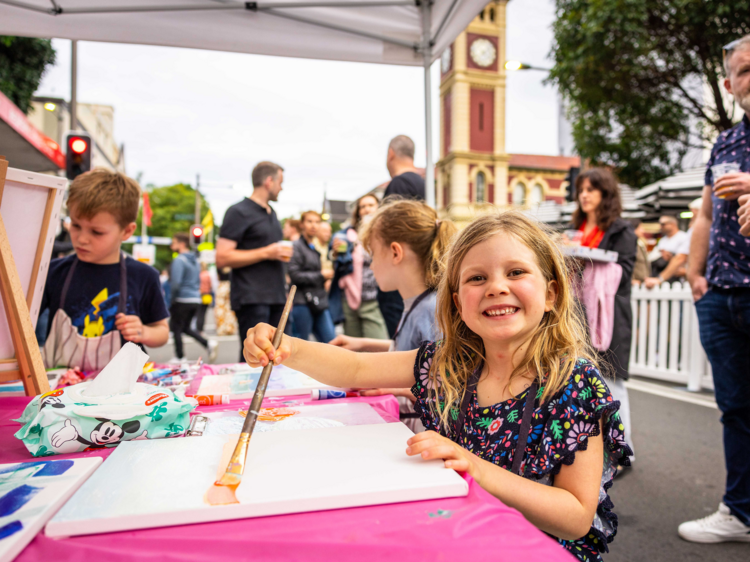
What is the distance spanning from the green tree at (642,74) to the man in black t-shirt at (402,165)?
8.87m

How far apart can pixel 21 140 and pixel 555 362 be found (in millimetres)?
2250

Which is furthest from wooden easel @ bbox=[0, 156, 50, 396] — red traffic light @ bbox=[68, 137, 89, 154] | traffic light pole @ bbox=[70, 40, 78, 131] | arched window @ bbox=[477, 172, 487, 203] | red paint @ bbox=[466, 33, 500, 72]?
red paint @ bbox=[466, 33, 500, 72]

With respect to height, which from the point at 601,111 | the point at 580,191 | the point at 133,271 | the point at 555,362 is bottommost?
the point at 555,362

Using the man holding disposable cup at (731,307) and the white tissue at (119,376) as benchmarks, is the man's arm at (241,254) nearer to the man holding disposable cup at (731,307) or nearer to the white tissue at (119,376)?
the white tissue at (119,376)

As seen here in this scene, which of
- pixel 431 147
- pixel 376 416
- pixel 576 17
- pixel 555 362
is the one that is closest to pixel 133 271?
pixel 376 416

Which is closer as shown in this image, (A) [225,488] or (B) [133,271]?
(A) [225,488]

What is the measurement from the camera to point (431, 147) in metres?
3.78

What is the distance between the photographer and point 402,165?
12.6ft

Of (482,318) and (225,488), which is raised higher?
(482,318)

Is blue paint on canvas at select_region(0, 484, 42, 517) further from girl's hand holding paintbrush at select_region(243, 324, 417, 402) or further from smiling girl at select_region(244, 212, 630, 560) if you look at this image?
girl's hand holding paintbrush at select_region(243, 324, 417, 402)

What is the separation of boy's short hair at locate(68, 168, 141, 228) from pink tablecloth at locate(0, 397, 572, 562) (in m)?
1.73

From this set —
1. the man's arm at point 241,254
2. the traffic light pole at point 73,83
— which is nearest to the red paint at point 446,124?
the traffic light pole at point 73,83

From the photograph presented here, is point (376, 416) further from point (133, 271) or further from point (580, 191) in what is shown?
point (580, 191)

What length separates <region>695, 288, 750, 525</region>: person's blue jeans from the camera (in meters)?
2.09
